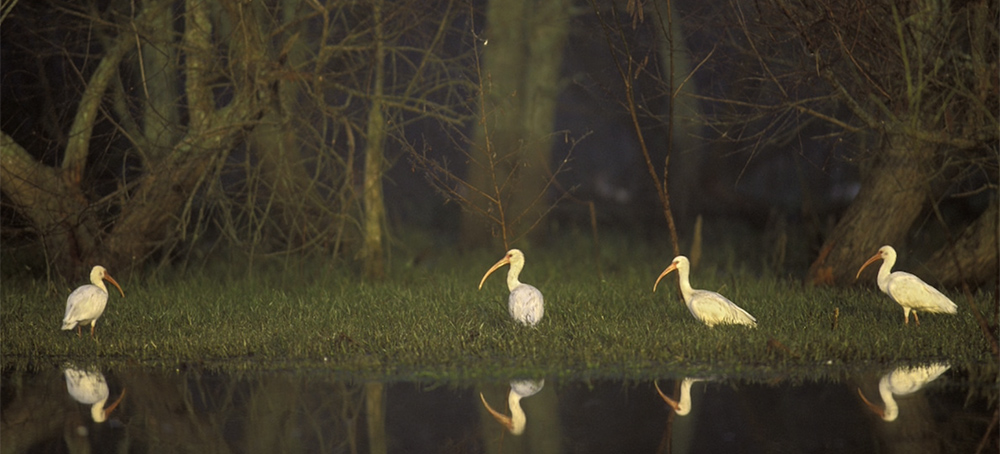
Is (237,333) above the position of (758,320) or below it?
above

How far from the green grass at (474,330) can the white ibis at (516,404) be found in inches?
12.8

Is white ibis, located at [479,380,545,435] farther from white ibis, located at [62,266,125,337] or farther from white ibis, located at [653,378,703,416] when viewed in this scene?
white ibis, located at [62,266,125,337]

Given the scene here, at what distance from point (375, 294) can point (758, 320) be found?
432cm

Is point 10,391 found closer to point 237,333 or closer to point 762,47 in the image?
point 237,333

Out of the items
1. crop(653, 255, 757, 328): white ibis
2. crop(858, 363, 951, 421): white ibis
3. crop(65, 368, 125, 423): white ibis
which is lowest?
crop(653, 255, 757, 328): white ibis

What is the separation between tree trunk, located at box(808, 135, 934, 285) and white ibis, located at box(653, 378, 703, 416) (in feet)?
18.1

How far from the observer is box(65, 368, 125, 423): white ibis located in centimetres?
659

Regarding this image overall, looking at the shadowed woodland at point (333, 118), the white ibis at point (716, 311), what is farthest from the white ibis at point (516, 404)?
the shadowed woodland at point (333, 118)

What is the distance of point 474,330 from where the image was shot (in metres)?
9.12

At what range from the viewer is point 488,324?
377 inches

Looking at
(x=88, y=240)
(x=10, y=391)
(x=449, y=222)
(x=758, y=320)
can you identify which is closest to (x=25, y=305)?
(x=88, y=240)

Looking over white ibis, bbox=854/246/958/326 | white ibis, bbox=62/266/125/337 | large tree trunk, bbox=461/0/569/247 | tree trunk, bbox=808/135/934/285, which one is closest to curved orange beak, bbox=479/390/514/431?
white ibis, bbox=62/266/125/337

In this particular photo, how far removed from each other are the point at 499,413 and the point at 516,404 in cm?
26

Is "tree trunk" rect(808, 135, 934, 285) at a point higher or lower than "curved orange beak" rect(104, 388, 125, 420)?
lower
